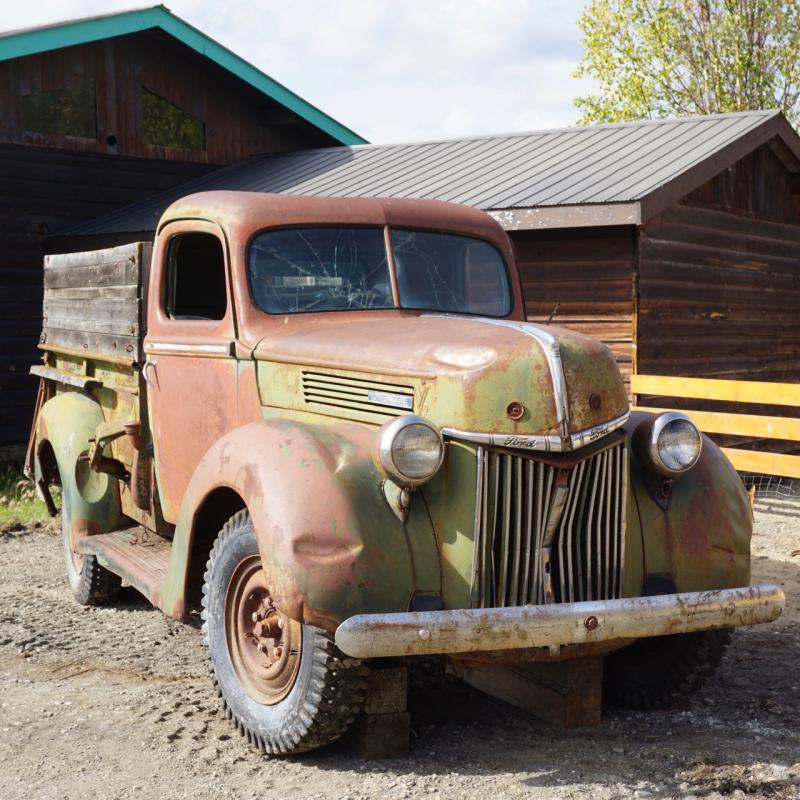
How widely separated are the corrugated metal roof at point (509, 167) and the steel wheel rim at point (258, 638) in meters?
6.05

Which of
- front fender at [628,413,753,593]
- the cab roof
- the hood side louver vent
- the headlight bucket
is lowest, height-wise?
front fender at [628,413,753,593]

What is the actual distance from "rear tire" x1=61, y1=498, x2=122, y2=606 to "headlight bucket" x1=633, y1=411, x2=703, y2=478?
3.17 meters

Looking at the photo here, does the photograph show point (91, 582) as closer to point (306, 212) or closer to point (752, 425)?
point (306, 212)

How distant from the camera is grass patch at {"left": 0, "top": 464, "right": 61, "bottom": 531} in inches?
324

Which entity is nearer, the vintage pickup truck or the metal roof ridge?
the vintage pickup truck

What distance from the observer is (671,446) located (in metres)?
3.90

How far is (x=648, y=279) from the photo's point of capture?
1011 cm

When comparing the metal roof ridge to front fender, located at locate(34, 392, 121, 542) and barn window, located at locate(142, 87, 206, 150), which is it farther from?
front fender, located at locate(34, 392, 121, 542)

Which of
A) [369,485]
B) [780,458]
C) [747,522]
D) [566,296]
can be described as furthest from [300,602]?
[566,296]

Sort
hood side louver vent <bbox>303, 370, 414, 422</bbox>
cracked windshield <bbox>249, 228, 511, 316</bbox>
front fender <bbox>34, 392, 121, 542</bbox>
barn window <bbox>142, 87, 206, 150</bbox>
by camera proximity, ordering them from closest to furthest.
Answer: hood side louver vent <bbox>303, 370, 414, 422</bbox> → cracked windshield <bbox>249, 228, 511, 316</bbox> → front fender <bbox>34, 392, 121, 542</bbox> → barn window <bbox>142, 87, 206, 150</bbox>

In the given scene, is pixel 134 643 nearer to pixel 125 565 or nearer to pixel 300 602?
pixel 125 565

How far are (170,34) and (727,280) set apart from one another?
7016 millimetres

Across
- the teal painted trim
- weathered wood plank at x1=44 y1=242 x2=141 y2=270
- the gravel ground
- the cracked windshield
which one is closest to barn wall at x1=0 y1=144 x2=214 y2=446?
the teal painted trim

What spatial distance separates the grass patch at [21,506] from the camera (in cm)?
823
